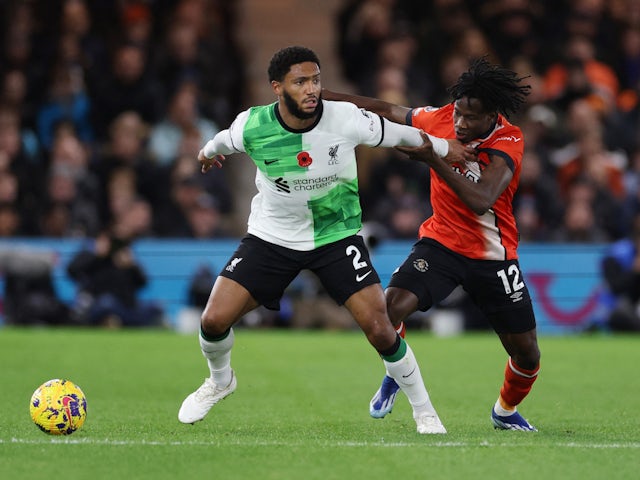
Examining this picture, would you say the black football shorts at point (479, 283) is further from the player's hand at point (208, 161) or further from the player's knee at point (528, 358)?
the player's hand at point (208, 161)

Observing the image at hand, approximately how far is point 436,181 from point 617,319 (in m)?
9.17

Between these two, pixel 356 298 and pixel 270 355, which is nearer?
pixel 356 298

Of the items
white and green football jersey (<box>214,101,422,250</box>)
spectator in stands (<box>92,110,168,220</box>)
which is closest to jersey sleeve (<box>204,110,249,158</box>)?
white and green football jersey (<box>214,101,422,250</box>)

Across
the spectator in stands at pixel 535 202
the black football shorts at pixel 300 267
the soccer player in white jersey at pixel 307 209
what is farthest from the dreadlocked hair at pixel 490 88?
the spectator in stands at pixel 535 202

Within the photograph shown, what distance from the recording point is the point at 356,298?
823 centimetres

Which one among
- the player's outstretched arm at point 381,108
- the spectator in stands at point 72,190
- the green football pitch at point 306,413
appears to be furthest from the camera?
the spectator in stands at point 72,190

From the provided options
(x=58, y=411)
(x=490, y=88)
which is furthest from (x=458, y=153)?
(x=58, y=411)

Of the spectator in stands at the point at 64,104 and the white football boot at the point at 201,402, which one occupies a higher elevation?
the spectator in stands at the point at 64,104

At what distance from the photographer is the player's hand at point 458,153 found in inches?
331

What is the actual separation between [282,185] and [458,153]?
1.18m

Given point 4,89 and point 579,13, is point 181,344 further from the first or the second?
point 579,13

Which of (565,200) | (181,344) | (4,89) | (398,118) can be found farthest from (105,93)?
(398,118)

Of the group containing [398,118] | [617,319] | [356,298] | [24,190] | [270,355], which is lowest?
[617,319]

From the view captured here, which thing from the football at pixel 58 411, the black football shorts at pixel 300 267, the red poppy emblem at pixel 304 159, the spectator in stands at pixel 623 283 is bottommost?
the spectator in stands at pixel 623 283
